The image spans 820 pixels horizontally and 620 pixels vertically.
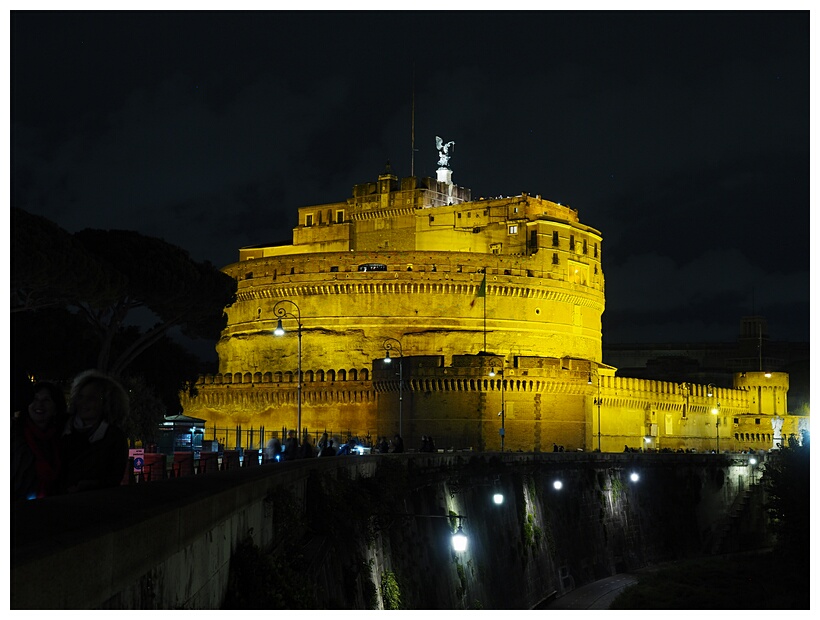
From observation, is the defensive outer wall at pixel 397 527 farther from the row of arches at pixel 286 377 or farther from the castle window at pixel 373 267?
the castle window at pixel 373 267

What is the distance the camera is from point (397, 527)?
1806cm

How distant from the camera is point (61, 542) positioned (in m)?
4.44

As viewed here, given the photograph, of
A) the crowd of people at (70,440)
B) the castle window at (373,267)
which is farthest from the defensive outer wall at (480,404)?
the crowd of people at (70,440)

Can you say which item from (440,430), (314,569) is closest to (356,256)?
(440,430)

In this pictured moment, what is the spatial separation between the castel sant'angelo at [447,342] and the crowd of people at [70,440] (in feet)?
129

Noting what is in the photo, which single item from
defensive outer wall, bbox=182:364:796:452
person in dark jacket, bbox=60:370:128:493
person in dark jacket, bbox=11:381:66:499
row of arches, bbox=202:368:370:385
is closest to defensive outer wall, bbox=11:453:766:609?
person in dark jacket, bbox=60:370:128:493

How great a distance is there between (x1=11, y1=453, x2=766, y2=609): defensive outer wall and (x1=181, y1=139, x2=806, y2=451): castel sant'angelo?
8112 mm

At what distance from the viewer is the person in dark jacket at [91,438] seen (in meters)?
6.13

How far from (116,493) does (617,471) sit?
32.5 m

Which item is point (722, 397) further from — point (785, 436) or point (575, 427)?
point (575, 427)

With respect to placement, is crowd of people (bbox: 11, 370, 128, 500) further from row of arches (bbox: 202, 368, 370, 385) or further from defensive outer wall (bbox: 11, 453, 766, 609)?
row of arches (bbox: 202, 368, 370, 385)

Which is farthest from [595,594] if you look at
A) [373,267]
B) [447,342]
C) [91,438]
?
[373,267]

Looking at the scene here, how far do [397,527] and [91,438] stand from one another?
40.4 feet

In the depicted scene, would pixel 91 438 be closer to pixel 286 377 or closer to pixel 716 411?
pixel 286 377
